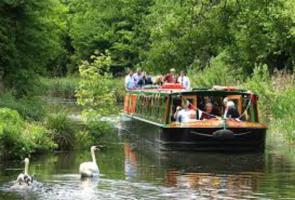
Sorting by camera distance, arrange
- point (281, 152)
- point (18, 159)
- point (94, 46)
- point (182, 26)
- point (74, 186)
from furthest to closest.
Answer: point (94, 46) → point (182, 26) → point (281, 152) → point (18, 159) → point (74, 186)

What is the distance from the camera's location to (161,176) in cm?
Result: 2014

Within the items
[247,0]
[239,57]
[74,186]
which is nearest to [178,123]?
[74,186]

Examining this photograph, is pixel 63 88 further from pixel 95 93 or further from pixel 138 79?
pixel 95 93

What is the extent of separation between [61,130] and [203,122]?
4.46 meters

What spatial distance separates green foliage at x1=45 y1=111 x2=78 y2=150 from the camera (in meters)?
25.0

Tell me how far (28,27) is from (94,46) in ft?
149

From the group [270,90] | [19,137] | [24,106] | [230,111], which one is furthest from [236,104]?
[19,137]

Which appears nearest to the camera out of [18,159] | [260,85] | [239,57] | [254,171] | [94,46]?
[254,171]

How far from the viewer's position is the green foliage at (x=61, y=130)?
2503cm

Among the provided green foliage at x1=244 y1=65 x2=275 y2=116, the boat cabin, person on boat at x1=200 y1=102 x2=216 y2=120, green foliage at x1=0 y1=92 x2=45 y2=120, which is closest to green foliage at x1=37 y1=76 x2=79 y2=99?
green foliage at x1=244 y1=65 x2=275 y2=116

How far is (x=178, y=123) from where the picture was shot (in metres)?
26.1

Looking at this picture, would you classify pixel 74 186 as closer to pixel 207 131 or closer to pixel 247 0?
pixel 207 131

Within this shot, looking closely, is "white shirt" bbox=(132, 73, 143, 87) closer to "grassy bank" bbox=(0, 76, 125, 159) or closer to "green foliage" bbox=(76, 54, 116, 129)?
"grassy bank" bbox=(0, 76, 125, 159)

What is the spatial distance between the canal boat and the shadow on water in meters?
0.51
